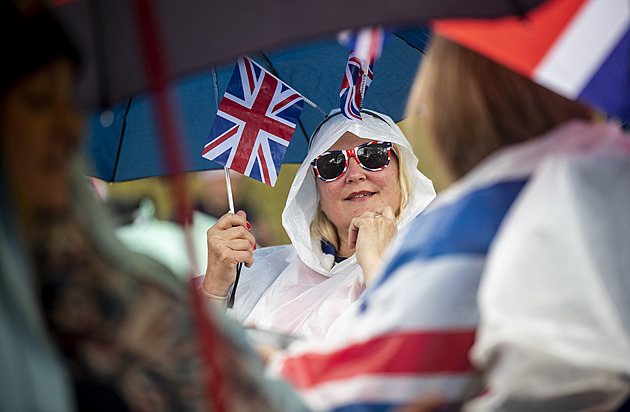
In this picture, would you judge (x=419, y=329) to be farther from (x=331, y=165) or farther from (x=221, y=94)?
(x=221, y=94)

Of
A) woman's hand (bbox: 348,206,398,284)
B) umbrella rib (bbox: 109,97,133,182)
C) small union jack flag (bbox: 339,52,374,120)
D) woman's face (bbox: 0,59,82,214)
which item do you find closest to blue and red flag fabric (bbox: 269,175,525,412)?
woman's face (bbox: 0,59,82,214)

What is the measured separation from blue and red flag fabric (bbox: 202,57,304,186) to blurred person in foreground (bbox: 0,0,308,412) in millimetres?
1880

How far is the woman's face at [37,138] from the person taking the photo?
89 cm

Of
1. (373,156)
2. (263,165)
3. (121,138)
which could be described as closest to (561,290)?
(373,156)

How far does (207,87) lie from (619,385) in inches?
89.9

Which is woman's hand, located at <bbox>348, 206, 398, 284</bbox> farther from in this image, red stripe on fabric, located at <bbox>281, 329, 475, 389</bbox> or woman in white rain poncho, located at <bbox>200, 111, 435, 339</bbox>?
red stripe on fabric, located at <bbox>281, 329, 475, 389</bbox>

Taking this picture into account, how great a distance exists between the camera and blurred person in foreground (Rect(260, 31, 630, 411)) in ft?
3.53

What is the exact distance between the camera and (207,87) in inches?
119

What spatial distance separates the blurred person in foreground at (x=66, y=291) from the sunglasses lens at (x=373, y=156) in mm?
2002

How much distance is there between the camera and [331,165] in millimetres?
2984

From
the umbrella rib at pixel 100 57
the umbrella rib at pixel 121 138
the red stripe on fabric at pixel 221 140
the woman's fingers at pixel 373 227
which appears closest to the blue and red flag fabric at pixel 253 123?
the red stripe on fabric at pixel 221 140

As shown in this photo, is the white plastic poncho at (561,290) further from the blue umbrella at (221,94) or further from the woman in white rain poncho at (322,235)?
the blue umbrella at (221,94)

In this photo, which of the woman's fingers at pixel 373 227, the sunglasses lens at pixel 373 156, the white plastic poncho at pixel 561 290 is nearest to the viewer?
the white plastic poncho at pixel 561 290

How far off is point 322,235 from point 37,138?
7.25ft
